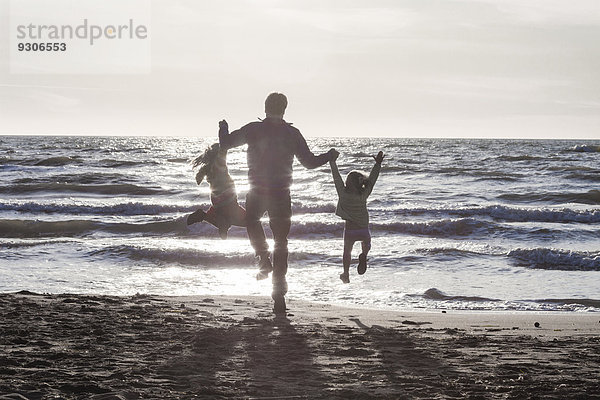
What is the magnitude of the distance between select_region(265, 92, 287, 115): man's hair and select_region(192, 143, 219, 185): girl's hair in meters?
0.95

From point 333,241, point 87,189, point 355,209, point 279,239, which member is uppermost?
point 355,209

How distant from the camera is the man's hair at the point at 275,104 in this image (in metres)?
7.00

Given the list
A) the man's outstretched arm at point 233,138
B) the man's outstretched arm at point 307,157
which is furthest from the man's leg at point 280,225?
the man's outstretched arm at point 233,138

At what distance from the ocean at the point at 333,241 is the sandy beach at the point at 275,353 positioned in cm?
211

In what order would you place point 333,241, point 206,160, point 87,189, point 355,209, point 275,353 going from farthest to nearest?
point 87,189, point 333,241, point 355,209, point 206,160, point 275,353

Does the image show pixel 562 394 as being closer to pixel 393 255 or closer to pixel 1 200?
pixel 393 255

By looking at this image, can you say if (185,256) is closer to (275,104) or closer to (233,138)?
(233,138)

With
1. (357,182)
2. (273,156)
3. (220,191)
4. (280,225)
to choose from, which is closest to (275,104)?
(273,156)

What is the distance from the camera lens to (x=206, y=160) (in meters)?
7.79

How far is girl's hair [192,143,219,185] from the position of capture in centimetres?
769

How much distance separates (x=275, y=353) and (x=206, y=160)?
3007mm

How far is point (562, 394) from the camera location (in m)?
4.41

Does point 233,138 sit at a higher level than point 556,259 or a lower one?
higher

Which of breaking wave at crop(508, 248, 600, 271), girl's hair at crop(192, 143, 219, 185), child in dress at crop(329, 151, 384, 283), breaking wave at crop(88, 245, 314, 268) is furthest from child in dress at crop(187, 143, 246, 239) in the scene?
breaking wave at crop(508, 248, 600, 271)
